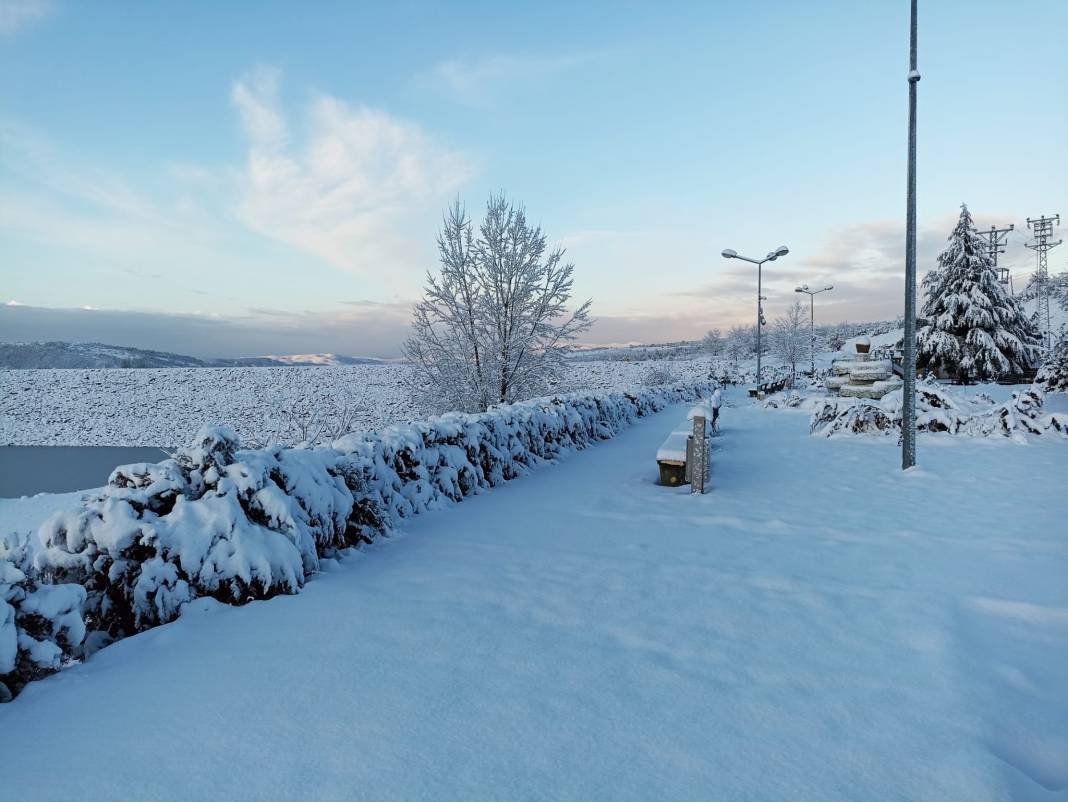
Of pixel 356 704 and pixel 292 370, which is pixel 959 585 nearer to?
pixel 356 704

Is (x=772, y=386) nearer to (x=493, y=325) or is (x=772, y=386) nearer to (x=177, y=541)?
(x=493, y=325)

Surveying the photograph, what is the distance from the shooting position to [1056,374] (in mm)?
22406

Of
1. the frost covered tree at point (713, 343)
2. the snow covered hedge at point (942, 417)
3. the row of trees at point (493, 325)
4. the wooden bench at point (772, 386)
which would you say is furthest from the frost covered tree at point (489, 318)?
the frost covered tree at point (713, 343)

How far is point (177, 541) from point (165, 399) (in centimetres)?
4168

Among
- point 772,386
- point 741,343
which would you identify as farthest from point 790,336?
point 772,386

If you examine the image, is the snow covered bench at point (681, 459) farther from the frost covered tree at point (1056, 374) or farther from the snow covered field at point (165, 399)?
the snow covered field at point (165, 399)

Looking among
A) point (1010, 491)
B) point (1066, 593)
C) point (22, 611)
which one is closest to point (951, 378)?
point (1010, 491)

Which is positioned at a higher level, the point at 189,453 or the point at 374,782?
the point at 189,453

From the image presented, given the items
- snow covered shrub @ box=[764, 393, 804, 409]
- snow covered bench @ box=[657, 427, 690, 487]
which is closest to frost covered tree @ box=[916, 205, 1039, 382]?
snow covered shrub @ box=[764, 393, 804, 409]

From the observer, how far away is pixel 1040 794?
6.97 ft

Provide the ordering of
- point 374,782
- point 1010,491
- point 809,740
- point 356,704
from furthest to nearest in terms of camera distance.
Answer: point 1010,491
point 356,704
point 809,740
point 374,782

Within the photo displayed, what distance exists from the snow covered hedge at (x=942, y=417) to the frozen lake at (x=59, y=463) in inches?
1139

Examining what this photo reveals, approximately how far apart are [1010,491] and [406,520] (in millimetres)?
7864

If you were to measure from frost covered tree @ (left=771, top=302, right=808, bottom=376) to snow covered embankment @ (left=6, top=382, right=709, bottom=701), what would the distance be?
70.1 m
